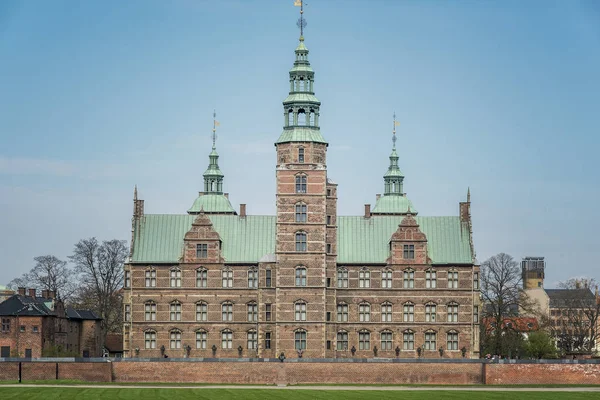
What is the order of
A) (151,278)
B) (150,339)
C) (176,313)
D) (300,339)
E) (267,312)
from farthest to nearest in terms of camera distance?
1. (151,278)
2. (176,313)
3. (150,339)
4. (267,312)
5. (300,339)

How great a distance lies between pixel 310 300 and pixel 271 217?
8.81m

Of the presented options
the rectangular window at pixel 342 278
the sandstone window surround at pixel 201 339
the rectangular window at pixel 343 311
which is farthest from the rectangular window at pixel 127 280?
the rectangular window at pixel 343 311

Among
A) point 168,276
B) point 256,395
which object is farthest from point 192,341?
point 256,395

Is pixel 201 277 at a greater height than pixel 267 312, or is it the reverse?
pixel 201 277

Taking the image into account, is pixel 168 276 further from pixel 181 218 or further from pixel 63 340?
pixel 63 340

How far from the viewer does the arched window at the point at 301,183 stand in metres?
100

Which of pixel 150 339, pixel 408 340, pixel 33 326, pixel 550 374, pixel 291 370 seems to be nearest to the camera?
pixel 550 374

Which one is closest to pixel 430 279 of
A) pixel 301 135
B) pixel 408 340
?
pixel 408 340

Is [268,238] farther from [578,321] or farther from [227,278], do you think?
[578,321]

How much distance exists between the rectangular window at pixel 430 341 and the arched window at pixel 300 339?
971 centimetres

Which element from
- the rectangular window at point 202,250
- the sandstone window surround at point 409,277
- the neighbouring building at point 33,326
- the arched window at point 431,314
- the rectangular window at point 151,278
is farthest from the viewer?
the neighbouring building at point 33,326

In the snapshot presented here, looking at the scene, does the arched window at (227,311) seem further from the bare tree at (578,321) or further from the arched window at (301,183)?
the bare tree at (578,321)

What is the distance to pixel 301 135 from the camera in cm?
10050

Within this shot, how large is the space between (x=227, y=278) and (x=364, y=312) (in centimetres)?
1118
